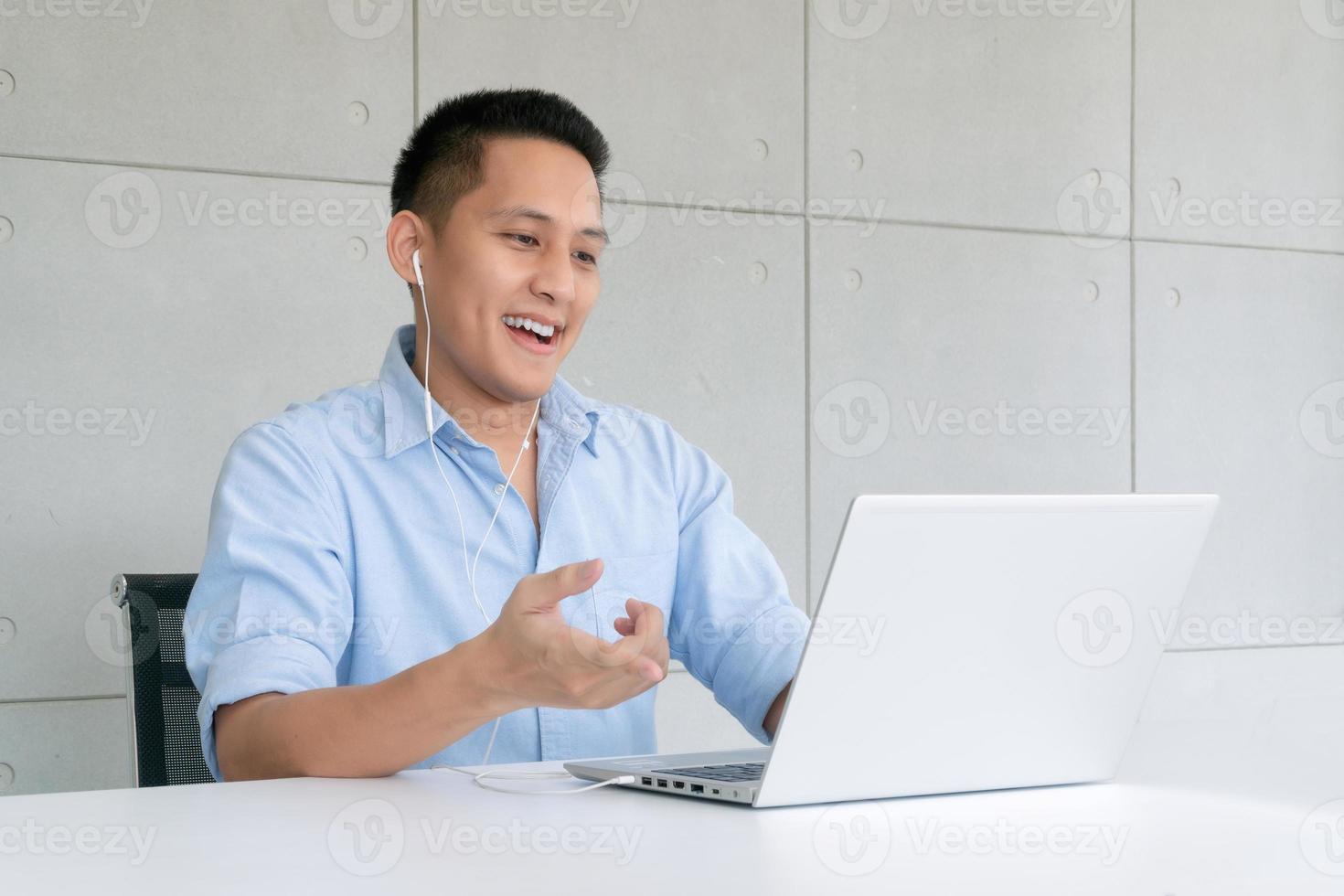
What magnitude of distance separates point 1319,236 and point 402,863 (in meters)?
3.74

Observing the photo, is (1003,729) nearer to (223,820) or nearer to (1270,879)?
(1270,879)

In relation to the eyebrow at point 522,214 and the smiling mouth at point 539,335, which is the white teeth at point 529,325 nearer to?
the smiling mouth at point 539,335

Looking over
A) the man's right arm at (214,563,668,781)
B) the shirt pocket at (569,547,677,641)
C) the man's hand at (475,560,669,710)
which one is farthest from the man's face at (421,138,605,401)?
the man's hand at (475,560,669,710)

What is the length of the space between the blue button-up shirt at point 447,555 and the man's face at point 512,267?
83 millimetres

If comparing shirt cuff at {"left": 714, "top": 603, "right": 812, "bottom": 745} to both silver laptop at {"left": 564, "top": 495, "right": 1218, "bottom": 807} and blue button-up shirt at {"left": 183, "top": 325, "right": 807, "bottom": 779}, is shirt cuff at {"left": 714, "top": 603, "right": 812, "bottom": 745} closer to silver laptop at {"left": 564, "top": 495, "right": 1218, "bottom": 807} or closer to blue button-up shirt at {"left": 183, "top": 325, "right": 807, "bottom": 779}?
blue button-up shirt at {"left": 183, "top": 325, "right": 807, "bottom": 779}

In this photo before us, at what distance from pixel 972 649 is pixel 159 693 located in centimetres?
105

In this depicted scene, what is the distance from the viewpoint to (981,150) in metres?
3.49

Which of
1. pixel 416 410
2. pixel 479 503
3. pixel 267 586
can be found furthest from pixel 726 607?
pixel 267 586

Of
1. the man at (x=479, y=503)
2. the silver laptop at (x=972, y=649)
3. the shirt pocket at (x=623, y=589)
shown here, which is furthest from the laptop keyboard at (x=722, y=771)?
the shirt pocket at (x=623, y=589)

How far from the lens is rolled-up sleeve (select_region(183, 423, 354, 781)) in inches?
54.2

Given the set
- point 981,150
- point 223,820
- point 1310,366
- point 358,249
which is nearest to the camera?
point 223,820

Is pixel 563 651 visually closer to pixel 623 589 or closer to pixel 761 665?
pixel 761 665

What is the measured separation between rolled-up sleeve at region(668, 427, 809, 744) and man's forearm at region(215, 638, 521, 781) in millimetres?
511

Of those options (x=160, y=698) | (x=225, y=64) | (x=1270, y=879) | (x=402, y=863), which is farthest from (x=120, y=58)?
(x=1270, y=879)
